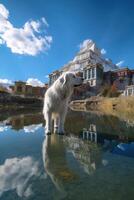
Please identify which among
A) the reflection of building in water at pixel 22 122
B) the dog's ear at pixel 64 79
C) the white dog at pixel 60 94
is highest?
the dog's ear at pixel 64 79

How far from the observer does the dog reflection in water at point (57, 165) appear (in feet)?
7.47

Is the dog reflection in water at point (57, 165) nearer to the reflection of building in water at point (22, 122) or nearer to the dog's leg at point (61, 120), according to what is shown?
the dog's leg at point (61, 120)

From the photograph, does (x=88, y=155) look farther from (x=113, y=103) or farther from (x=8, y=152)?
(x=113, y=103)

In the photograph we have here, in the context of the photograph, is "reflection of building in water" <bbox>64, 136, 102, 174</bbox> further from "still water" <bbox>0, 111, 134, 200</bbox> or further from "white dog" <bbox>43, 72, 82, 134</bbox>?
"white dog" <bbox>43, 72, 82, 134</bbox>

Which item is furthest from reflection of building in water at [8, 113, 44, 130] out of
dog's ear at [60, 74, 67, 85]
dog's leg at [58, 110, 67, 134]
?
dog's ear at [60, 74, 67, 85]

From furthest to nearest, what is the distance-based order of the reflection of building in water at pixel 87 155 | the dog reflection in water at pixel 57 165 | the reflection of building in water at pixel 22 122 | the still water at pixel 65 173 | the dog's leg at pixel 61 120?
1. the reflection of building in water at pixel 22 122
2. the dog's leg at pixel 61 120
3. the reflection of building in water at pixel 87 155
4. the dog reflection in water at pixel 57 165
5. the still water at pixel 65 173

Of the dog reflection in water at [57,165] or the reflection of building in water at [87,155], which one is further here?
the reflection of building in water at [87,155]

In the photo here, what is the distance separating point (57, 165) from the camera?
291 cm

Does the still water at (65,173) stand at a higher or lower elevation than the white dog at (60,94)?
lower

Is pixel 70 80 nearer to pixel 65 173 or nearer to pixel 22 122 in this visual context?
pixel 65 173

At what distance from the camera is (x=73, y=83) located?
202 inches

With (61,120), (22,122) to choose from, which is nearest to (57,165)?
(61,120)

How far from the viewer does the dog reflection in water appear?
7.47ft

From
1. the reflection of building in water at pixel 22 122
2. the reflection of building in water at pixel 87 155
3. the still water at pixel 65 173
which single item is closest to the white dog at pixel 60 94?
the reflection of building in water at pixel 87 155
